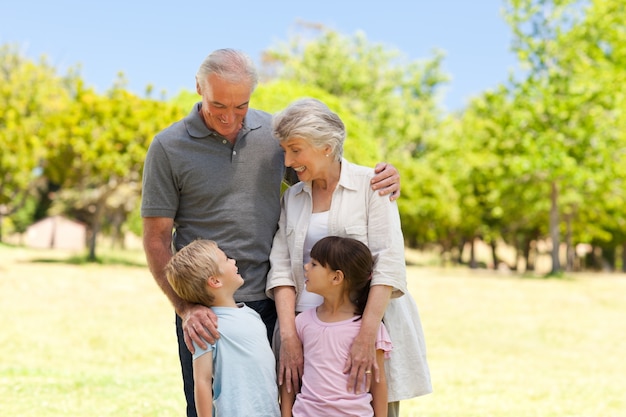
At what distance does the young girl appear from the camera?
140 inches

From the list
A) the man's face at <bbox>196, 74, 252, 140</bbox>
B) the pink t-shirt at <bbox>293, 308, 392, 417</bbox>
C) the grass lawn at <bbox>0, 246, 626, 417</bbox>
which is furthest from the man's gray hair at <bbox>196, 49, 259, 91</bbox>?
the grass lawn at <bbox>0, 246, 626, 417</bbox>

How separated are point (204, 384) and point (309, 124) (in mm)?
1299

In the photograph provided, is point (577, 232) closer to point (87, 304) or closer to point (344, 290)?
point (87, 304)

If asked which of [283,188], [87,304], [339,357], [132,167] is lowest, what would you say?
[87,304]

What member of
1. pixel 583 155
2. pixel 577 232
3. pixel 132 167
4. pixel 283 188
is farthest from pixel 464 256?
pixel 283 188

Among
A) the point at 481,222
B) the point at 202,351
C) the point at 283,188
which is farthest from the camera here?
the point at 481,222

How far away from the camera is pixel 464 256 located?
5728 centimetres

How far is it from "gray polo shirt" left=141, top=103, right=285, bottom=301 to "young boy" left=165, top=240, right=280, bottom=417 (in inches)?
9.8

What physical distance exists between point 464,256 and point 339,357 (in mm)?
54960

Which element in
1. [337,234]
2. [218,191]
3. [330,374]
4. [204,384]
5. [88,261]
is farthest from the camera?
[88,261]

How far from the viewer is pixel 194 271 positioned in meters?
3.53

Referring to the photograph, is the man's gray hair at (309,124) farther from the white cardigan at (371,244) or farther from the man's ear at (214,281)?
the man's ear at (214,281)

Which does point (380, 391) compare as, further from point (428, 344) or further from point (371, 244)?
point (428, 344)

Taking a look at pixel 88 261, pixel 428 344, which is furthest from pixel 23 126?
pixel 428 344
